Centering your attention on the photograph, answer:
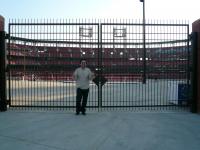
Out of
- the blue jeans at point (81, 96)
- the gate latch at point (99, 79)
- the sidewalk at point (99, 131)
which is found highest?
the gate latch at point (99, 79)

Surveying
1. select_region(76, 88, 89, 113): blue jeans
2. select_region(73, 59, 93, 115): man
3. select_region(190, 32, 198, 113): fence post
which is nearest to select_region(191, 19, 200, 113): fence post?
select_region(190, 32, 198, 113): fence post

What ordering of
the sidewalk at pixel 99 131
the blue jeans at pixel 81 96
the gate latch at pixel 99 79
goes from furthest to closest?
the gate latch at pixel 99 79 < the blue jeans at pixel 81 96 < the sidewalk at pixel 99 131

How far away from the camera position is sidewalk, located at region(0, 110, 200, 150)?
17.6ft

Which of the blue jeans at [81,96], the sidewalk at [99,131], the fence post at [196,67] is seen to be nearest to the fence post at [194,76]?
the fence post at [196,67]

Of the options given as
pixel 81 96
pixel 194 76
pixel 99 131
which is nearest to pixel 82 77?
pixel 81 96

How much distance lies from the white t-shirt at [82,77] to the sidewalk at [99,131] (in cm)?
98

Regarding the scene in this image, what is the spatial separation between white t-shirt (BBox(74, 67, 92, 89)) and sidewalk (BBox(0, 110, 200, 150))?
3.20ft

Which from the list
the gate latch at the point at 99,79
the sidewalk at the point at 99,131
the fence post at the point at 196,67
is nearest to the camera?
the sidewalk at the point at 99,131

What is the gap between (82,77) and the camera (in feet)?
27.4

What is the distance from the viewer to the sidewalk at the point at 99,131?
17.6 feet

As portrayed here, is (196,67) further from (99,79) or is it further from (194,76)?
(99,79)

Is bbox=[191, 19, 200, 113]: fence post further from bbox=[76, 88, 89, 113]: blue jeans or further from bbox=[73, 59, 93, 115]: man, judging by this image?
bbox=[76, 88, 89, 113]: blue jeans

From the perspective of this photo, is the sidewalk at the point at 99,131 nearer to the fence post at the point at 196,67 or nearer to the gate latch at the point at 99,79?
the fence post at the point at 196,67

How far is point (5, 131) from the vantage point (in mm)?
6398
